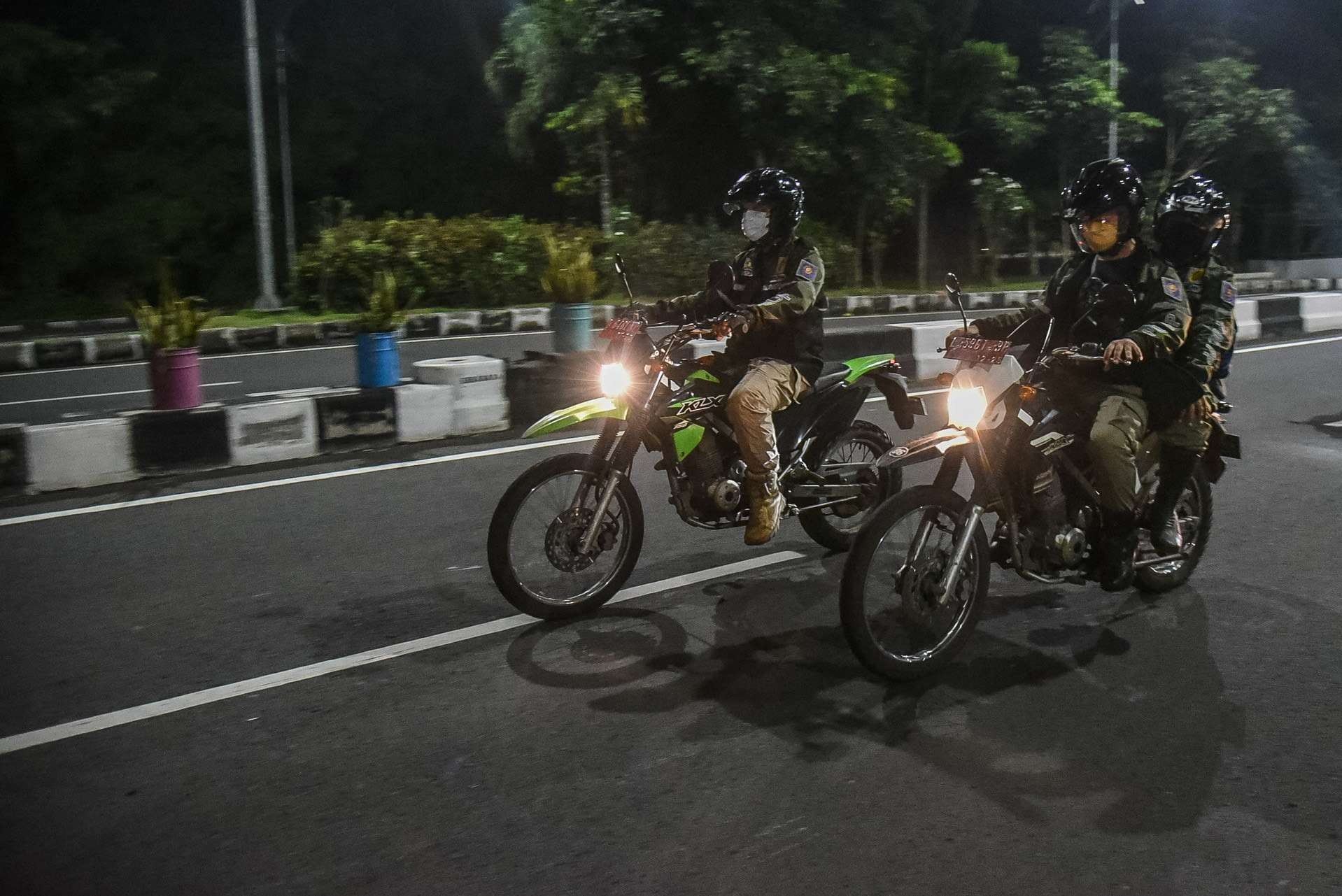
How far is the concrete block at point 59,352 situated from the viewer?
15258 mm

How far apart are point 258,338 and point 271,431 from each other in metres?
8.87

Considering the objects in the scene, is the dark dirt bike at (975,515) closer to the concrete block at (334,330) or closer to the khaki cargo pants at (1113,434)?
the khaki cargo pants at (1113,434)

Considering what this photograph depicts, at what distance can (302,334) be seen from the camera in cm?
1712

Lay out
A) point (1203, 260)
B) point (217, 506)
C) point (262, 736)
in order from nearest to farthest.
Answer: point (262, 736), point (1203, 260), point (217, 506)

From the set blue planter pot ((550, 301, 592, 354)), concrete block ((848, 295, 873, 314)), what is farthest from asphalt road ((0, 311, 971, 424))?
concrete block ((848, 295, 873, 314))

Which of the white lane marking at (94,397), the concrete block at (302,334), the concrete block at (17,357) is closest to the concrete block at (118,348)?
the concrete block at (17,357)

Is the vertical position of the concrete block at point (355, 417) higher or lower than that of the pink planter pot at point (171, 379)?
lower

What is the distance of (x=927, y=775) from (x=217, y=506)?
4.85 meters

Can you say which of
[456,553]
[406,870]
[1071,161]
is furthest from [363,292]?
[1071,161]

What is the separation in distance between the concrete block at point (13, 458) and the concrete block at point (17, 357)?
8.53 m

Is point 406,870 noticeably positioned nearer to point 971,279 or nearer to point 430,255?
point 430,255

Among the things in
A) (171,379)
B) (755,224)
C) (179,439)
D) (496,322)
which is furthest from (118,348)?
(755,224)

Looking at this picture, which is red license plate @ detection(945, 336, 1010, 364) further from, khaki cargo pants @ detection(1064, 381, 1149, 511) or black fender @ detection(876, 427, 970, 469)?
khaki cargo pants @ detection(1064, 381, 1149, 511)

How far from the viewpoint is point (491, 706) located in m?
4.18
